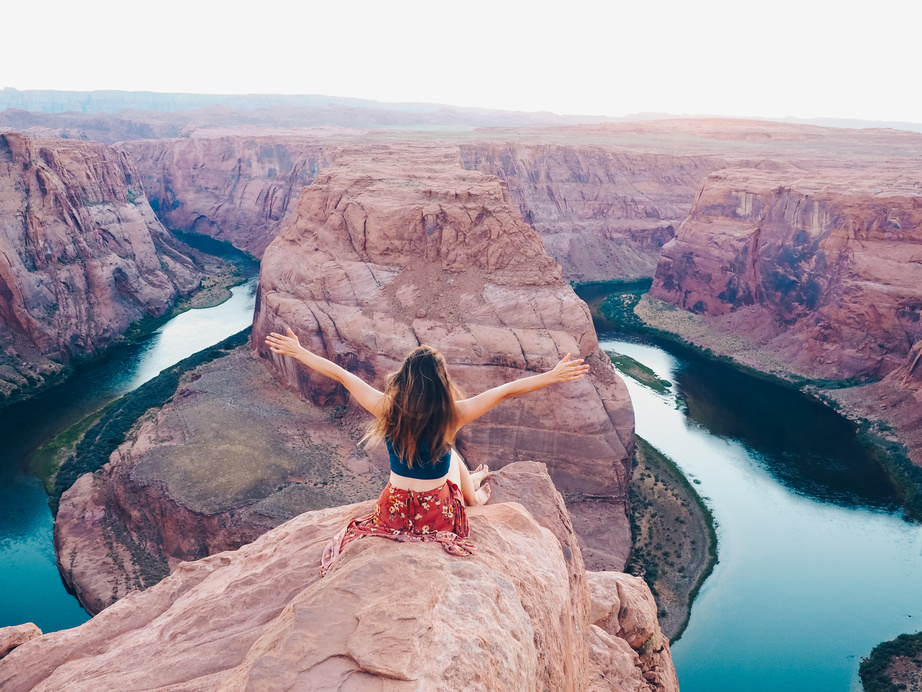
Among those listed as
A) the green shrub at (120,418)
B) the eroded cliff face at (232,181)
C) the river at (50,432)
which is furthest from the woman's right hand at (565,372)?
the eroded cliff face at (232,181)

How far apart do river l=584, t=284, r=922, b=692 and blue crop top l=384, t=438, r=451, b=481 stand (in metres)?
18.5

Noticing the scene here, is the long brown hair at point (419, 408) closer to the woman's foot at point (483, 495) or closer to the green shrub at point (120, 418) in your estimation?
the woman's foot at point (483, 495)

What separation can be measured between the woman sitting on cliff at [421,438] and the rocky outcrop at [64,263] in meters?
41.1

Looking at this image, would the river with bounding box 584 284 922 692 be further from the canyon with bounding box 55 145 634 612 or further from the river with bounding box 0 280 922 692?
the canyon with bounding box 55 145 634 612

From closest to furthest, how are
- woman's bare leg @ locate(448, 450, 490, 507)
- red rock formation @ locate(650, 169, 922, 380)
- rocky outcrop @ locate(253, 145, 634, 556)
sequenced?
Result: woman's bare leg @ locate(448, 450, 490, 507) < rocky outcrop @ locate(253, 145, 634, 556) < red rock formation @ locate(650, 169, 922, 380)

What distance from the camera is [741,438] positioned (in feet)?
116

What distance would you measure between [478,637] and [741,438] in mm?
34504

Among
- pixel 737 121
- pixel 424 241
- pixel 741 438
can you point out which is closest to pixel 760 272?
pixel 741 438

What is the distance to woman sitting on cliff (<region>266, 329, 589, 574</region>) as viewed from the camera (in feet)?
19.9

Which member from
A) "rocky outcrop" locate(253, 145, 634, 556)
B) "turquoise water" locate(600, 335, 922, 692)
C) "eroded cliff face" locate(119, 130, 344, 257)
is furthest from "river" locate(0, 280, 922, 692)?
"eroded cliff face" locate(119, 130, 344, 257)

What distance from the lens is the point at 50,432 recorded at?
112 ft

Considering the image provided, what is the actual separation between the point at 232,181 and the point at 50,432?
6262 centimetres

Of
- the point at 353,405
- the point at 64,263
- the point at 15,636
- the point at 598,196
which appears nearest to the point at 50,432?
the point at 353,405

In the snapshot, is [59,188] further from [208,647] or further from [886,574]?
[886,574]
